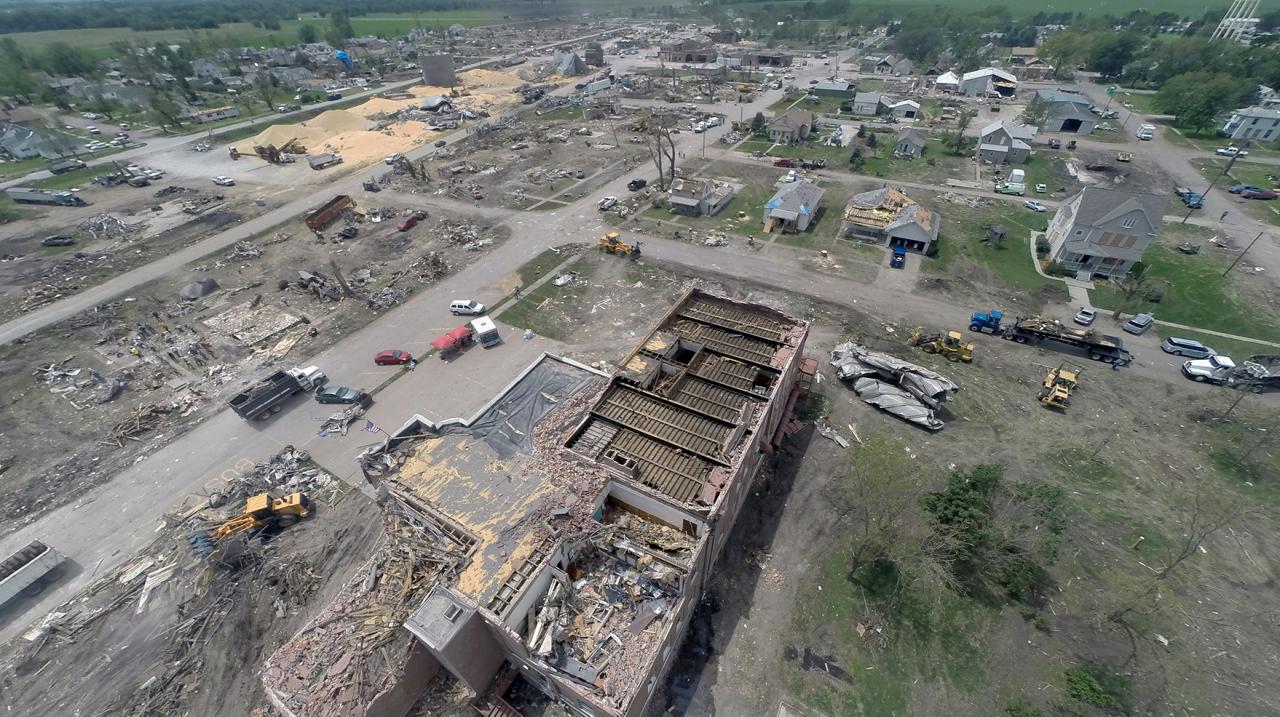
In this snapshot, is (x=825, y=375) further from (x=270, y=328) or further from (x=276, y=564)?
(x=270, y=328)

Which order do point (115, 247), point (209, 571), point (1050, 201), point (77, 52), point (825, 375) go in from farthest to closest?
point (77, 52) < point (1050, 201) < point (115, 247) < point (825, 375) < point (209, 571)

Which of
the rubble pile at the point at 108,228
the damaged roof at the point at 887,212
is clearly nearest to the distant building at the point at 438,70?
the rubble pile at the point at 108,228

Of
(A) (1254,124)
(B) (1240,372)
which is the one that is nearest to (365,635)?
(B) (1240,372)

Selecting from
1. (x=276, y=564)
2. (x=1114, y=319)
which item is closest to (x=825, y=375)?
(x=1114, y=319)

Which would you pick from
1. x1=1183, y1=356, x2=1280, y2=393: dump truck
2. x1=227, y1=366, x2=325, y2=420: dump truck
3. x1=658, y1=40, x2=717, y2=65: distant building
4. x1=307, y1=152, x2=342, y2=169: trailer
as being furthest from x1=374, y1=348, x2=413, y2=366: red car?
x1=658, y1=40, x2=717, y2=65: distant building

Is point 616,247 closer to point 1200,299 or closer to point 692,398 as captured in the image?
point 692,398

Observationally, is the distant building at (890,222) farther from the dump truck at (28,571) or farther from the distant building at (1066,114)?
the dump truck at (28,571)

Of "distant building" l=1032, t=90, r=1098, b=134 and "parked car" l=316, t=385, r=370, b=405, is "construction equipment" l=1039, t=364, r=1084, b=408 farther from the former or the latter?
"distant building" l=1032, t=90, r=1098, b=134
